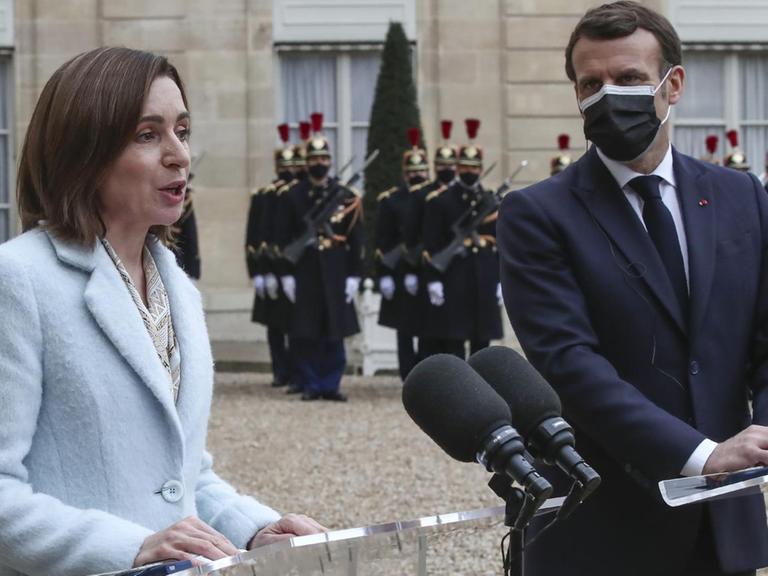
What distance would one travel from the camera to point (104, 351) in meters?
2.79

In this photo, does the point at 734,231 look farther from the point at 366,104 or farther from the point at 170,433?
the point at 366,104

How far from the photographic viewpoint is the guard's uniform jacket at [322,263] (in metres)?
14.6

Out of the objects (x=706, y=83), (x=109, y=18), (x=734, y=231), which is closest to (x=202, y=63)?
(x=109, y=18)

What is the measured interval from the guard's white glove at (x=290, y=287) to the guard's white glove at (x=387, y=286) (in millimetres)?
710

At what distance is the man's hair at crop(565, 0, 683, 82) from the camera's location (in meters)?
3.52

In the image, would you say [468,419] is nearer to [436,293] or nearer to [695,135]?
[436,293]

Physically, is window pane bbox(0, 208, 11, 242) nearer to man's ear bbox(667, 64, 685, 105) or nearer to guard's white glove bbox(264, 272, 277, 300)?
guard's white glove bbox(264, 272, 277, 300)

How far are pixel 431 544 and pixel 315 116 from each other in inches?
515

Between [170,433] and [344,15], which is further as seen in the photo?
[344,15]

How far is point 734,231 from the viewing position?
3.51 meters

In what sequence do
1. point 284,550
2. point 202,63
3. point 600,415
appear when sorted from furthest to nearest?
point 202,63 → point 600,415 → point 284,550

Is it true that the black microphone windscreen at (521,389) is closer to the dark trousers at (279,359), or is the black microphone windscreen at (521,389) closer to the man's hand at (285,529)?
the man's hand at (285,529)

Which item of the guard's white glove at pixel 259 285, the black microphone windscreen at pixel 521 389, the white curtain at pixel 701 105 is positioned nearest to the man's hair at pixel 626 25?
the black microphone windscreen at pixel 521 389

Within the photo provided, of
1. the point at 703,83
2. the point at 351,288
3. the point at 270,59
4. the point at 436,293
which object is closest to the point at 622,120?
the point at 436,293
